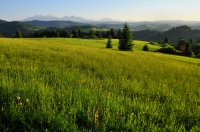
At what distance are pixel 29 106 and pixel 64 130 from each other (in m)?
1.08

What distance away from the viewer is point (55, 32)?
126m

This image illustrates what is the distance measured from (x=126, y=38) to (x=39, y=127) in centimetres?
5403

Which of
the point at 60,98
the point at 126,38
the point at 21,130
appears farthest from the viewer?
the point at 126,38

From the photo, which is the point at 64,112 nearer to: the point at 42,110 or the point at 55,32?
the point at 42,110

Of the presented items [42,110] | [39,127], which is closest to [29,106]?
[42,110]

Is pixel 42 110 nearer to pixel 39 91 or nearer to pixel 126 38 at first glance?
pixel 39 91

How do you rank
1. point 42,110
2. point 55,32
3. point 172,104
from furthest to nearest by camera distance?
point 55,32, point 172,104, point 42,110

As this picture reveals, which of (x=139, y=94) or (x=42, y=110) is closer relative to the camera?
(x=42, y=110)

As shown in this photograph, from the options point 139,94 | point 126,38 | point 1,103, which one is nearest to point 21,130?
point 1,103

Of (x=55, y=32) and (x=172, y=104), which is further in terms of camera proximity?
(x=55, y=32)

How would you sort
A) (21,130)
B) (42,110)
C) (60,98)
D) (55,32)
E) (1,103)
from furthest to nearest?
(55,32) < (60,98) < (1,103) < (42,110) < (21,130)

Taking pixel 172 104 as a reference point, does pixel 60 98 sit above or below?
above

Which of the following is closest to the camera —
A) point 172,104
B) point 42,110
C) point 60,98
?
Result: point 42,110

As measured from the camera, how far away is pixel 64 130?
3359 mm
